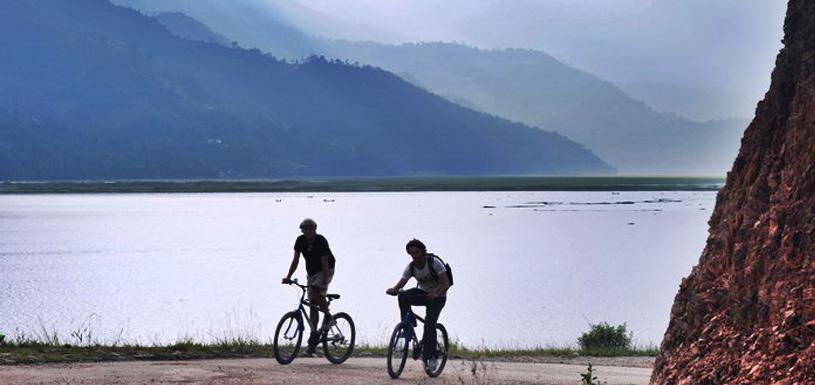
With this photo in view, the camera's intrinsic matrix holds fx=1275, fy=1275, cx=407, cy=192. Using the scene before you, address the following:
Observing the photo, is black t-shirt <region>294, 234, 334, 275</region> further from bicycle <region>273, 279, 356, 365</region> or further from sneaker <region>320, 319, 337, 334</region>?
sneaker <region>320, 319, 337, 334</region>

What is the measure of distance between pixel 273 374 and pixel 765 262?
8.93 m

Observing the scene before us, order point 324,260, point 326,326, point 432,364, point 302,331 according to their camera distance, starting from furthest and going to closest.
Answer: point 326,326 → point 302,331 → point 324,260 → point 432,364

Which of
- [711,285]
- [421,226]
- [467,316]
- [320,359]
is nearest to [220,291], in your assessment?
[467,316]

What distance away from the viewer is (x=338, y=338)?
18719 mm

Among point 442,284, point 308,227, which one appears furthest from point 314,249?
point 442,284

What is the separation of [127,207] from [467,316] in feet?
455

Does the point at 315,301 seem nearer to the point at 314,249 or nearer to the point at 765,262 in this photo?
the point at 314,249

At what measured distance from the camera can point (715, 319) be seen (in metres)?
9.60

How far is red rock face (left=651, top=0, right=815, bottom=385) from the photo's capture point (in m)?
8.79

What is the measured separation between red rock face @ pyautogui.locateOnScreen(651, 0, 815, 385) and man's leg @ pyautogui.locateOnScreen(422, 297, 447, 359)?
6.17m

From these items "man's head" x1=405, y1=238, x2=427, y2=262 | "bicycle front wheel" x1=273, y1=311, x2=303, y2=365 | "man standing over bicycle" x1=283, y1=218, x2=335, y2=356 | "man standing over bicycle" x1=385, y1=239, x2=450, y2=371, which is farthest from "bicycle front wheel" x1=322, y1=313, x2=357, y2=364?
"man's head" x1=405, y1=238, x2=427, y2=262

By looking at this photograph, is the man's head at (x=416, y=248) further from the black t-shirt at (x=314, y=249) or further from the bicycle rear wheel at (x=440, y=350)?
the black t-shirt at (x=314, y=249)

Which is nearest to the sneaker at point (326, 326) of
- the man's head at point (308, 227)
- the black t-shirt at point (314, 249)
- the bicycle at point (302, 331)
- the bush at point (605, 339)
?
the bicycle at point (302, 331)

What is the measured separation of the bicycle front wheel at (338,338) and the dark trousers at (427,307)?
2020 mm
